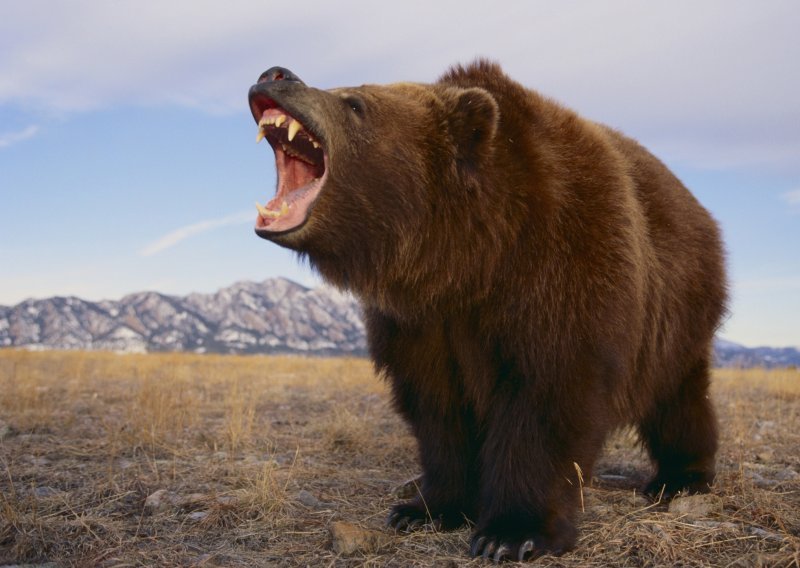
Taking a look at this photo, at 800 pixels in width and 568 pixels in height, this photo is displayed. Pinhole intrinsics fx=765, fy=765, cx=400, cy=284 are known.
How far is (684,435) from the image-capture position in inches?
194

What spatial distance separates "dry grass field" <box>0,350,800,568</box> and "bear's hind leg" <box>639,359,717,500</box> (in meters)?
0.17

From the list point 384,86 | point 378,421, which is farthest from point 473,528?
point 378,421

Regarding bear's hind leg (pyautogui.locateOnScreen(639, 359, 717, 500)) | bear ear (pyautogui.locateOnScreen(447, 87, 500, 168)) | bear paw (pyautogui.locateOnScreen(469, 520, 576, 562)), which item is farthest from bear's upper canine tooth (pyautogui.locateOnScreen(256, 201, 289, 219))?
bear's hind leg (pyautogui.locateOnScreen(639, 359, 717, 500))

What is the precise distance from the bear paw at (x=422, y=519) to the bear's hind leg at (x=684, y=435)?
1.58 metres

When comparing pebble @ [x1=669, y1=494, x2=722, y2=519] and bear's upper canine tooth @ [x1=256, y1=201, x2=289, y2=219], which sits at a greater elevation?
bear's upper canine tooth @ [x1=256, y1=201, x2=289, y2=219]

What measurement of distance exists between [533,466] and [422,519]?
0.79 m

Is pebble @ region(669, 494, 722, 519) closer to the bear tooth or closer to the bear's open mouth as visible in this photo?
the bear's open mouth

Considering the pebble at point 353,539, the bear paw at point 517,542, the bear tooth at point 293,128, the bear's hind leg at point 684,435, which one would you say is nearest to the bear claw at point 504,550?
the bear paw at point 517,542

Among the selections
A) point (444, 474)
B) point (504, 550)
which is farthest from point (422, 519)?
point (504, 550)

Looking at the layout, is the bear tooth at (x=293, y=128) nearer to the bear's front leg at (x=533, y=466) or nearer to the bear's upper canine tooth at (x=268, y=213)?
the bear's upper canine tooth at (x=268, y=213)

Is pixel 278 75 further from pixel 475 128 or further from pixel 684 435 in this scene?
pixel 684 435

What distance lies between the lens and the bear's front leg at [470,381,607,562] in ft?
11.3

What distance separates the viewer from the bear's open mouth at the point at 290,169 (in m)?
3.26

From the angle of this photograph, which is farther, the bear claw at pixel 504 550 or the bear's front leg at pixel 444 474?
the bear's front leg at pixel 444 474
